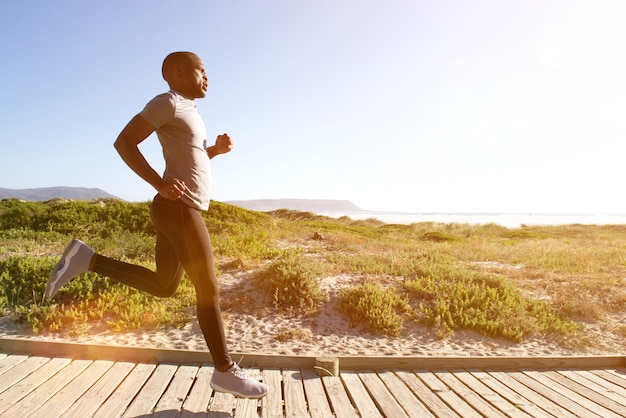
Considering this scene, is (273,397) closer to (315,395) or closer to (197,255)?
(315,395)

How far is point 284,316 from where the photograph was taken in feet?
21.7

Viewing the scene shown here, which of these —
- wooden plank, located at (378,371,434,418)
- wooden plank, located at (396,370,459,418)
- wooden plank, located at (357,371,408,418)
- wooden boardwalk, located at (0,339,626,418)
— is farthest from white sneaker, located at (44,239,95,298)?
wooden plank, located at (396,370,459,418)

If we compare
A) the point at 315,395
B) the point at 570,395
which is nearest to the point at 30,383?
the point at 315,395

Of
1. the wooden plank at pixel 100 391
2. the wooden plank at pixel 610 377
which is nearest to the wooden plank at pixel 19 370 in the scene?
the wooden plank at pixel 100 391

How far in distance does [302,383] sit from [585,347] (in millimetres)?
4791

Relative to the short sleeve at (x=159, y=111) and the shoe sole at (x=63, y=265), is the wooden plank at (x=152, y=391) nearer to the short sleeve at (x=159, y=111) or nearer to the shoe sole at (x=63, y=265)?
the shoe sole at (x=63, y=265)

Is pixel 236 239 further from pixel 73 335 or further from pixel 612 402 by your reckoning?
pixel 612 402

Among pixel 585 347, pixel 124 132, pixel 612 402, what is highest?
pixel 124 132

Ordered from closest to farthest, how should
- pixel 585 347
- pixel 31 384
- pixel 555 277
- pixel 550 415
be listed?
pixel 550 415 → pixel 31 384 → pixel 585 347 → pixel 555 277

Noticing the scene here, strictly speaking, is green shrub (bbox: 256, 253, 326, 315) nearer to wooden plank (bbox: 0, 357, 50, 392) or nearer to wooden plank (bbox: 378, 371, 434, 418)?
wooden plank (bbox: 378, 371, 434, 418)

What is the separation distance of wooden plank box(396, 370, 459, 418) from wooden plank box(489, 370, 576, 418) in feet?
2.64

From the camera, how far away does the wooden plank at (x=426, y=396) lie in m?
3.27

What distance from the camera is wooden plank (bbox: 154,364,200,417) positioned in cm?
317

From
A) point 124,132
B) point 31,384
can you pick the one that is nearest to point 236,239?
point 31,384
